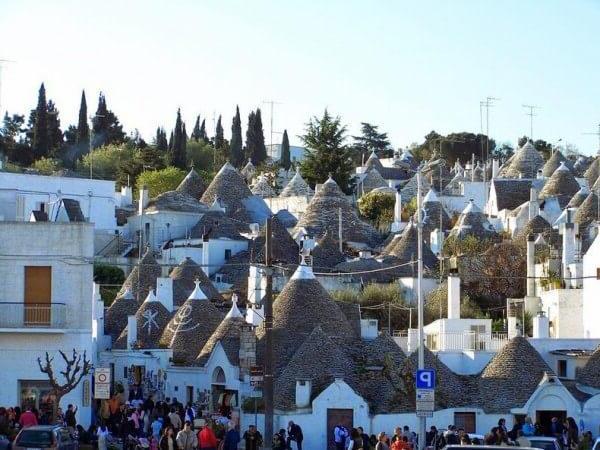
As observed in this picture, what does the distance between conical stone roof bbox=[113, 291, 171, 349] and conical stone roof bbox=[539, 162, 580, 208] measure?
46.8 meters

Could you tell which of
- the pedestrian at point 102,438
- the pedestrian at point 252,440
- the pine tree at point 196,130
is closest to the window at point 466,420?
the pedestrian at point 252,440

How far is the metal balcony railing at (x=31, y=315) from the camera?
136 ft

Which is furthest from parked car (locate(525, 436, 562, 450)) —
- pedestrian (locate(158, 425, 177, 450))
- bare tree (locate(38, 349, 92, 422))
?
bare tree (locate(38, 349, 92, 422))

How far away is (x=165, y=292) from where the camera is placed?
6556cm

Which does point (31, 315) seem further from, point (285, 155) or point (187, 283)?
point (285, 155)

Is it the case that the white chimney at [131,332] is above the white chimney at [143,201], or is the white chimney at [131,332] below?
below

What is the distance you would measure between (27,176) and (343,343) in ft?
84.0

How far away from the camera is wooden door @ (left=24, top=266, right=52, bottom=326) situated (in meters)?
41.5

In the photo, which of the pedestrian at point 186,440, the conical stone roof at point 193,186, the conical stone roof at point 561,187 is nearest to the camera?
the pedestrian at point 186,440

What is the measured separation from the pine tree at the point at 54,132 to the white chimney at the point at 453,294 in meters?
80.6

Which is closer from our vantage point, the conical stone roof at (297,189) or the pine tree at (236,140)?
the conical stone roof at (297,189)

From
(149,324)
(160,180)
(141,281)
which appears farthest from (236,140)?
(149,324)

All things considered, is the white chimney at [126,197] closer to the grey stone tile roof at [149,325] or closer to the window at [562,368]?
the grey stone tile roof at [149,325]

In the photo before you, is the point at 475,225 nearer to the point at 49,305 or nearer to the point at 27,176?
the point at 27,176
